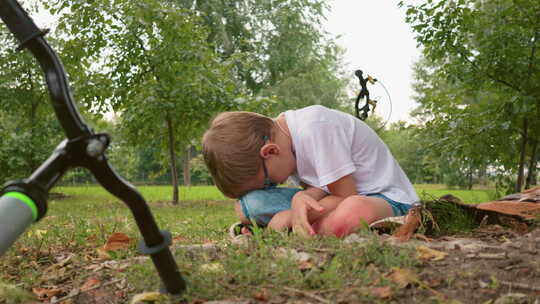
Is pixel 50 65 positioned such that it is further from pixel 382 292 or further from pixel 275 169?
pixel 275 169

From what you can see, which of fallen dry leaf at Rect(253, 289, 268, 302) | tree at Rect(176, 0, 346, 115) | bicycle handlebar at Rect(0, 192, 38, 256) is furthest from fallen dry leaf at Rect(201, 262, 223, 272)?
tree at Rect(176, 0, 346, 115)

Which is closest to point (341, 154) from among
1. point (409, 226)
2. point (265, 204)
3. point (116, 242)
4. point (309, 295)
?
point (409, 226)

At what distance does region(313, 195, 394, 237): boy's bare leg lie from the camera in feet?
7.59

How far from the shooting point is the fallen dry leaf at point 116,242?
2395 millimetres

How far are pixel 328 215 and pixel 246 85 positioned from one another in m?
21.2

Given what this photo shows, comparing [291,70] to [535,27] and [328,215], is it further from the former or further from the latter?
[328,215]

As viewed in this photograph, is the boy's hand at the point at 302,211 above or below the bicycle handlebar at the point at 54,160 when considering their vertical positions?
below

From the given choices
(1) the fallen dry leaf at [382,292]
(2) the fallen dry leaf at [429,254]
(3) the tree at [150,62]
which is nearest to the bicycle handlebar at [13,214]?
(1) the fallen dry leaf at [382,292]

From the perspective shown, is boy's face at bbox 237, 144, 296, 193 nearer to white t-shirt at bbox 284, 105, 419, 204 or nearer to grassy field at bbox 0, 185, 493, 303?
white t-shirt at bbox 284, 105, 419, 204

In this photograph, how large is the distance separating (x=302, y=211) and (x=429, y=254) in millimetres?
754

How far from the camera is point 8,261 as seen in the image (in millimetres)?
2279

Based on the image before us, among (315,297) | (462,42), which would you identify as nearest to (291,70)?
(462,42)

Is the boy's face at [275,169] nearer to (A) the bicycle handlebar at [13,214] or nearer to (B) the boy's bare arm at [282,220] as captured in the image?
(B) the boy's bare arm at [282,220]

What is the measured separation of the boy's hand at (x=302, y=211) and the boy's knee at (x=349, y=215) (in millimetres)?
127
